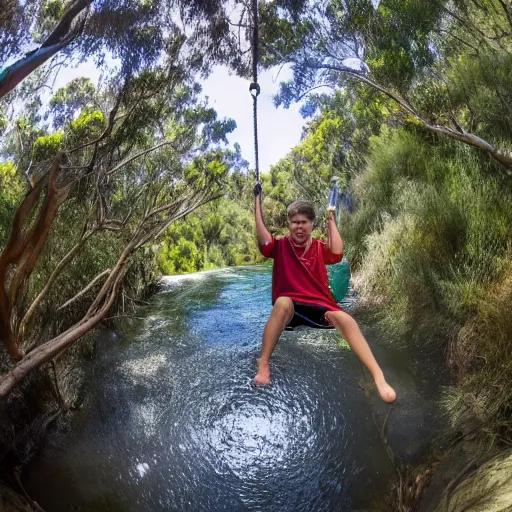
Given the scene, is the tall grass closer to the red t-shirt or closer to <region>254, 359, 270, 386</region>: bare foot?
the red t-shirt

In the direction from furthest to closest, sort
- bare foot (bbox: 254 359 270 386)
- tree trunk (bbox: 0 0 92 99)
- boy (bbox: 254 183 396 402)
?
1. tree trunk (bbox: 0 0 92 99)
2. boy (bbox: 254 183 396 402)
3. bare foot (bbox: 254 359 270 386)

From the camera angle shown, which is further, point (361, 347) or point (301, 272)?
point (301, 272)

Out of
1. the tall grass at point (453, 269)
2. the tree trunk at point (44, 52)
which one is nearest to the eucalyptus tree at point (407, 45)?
the tall grass at point (453, 269)

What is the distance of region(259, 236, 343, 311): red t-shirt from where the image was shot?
3219mm

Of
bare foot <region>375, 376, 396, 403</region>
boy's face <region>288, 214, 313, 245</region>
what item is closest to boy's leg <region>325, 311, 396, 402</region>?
bare foot <region>375, 376, 396, 403</region>

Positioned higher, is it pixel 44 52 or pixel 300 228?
pixel 44 52

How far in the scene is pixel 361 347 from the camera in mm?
2932

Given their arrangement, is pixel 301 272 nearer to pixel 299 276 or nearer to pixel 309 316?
pixel 299 276

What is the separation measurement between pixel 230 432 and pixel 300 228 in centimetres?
249

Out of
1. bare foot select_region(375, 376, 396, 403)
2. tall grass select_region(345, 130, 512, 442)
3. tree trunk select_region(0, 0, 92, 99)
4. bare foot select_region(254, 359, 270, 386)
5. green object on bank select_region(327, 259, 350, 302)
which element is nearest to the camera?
bare foot select_region(375, 376, 396, 403)

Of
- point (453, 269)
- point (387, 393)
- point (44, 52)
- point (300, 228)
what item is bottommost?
point (387, 393)

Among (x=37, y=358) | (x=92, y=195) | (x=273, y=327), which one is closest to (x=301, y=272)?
(x=273, y=327)

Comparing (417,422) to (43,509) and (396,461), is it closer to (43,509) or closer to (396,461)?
(396,461)

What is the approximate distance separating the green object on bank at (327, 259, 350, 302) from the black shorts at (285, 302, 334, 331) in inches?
80.8
